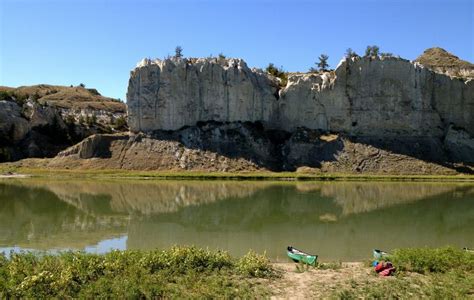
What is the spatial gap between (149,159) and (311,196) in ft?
106

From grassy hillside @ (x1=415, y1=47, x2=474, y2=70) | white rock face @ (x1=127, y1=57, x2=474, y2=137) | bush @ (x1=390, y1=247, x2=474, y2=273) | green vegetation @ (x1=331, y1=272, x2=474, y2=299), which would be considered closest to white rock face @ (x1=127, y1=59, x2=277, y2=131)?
white rock face @ (x1=127, y1=57, x2=474, y2=137)

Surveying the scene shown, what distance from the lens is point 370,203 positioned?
1188 inches

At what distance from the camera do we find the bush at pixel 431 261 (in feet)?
40.0

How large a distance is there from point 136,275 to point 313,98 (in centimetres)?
5753

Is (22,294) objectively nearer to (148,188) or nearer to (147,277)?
(147,277)

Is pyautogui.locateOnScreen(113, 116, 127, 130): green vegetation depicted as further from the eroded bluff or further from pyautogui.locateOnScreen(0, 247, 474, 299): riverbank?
pyautogui.locateOnScreen(0, 247, 474, 299): riverbank

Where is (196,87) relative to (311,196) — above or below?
above

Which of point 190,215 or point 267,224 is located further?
point 190,215

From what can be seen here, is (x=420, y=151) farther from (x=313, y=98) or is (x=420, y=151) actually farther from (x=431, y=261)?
(x=431, y=261)

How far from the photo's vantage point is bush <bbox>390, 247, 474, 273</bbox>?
1218 cm

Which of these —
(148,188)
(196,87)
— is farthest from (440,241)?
(196,87)

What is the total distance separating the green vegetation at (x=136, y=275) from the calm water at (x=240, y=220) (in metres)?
3.81

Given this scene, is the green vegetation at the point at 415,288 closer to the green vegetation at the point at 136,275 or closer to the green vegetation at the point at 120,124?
the green vegetation at the point at 136,275

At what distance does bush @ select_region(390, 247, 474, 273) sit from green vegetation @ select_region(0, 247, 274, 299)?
3665 millimetres
